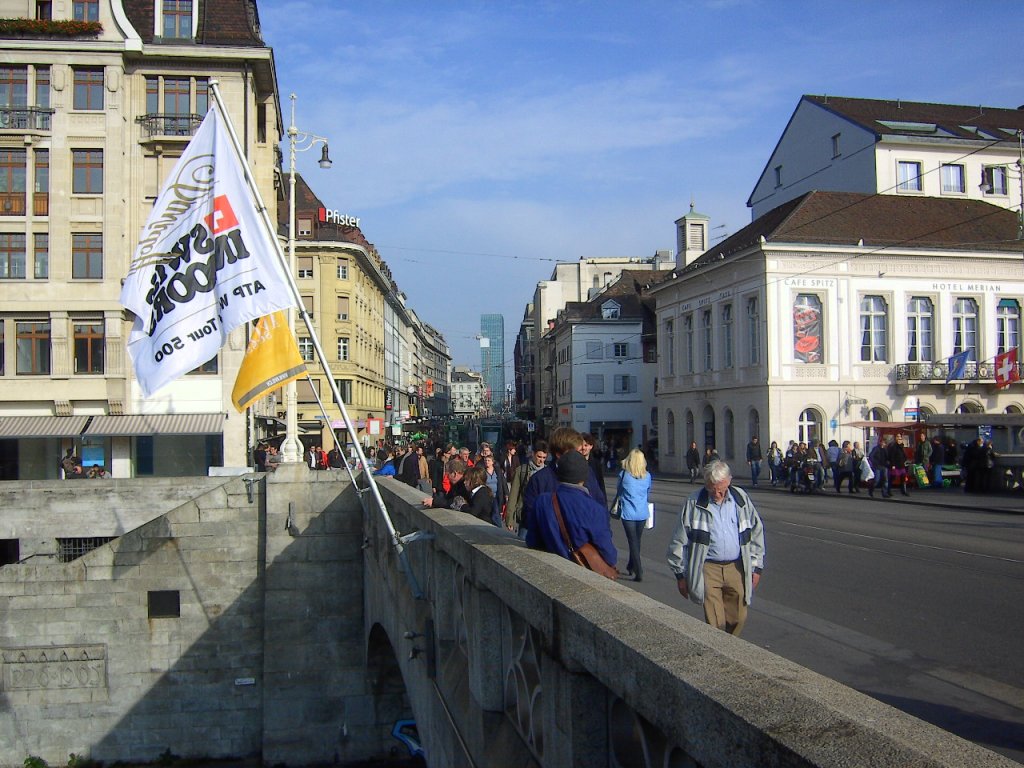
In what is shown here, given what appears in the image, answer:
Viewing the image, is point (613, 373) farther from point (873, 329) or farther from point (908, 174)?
point (873, 329)

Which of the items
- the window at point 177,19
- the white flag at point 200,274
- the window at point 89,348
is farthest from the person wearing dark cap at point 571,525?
the window at point 177,19

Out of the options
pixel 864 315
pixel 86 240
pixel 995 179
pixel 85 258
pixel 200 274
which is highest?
pixel 995 179

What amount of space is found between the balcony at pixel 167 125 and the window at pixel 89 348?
23.6 feet

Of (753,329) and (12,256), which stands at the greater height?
(12,256)

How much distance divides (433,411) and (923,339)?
101 metres

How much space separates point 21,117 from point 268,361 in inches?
1058

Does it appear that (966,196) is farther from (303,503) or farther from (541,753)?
(541,753)

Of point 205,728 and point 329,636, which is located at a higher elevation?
point 329,636

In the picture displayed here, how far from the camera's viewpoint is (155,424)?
3247 centimetres

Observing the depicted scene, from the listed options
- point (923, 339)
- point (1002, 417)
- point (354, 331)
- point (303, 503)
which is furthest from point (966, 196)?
A: point (303, 503)

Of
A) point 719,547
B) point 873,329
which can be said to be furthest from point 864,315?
point 719,547

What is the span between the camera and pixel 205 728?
21.0 meters

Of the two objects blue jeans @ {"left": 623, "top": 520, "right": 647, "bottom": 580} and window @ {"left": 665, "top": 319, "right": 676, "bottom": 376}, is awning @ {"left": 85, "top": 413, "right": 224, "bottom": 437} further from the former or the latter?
window @ {"left": 665, "top": 319, "right": 676, "bottom": 376}

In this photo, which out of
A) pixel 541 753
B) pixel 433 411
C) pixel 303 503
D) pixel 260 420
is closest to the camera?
pixel 541 753
